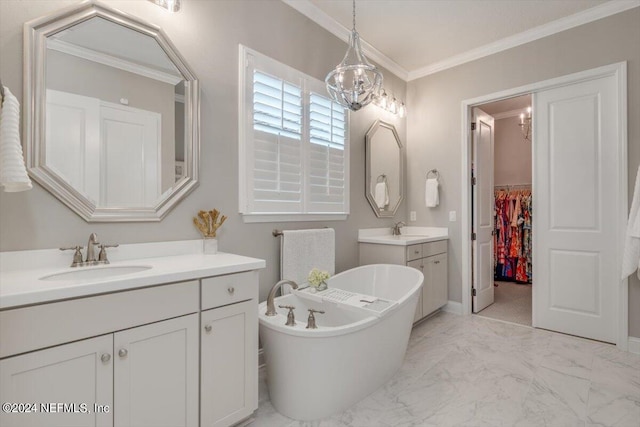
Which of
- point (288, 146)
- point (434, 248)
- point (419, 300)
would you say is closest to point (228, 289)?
point (288, 146)

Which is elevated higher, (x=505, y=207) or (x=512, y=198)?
(x=512, y=198)

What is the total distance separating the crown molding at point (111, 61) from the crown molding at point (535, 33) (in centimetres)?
308

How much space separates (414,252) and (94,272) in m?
2.56

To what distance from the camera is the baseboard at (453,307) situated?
3.61m

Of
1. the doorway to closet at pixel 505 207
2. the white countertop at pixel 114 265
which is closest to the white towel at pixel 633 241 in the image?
the doorway to closet at pixel 505 207

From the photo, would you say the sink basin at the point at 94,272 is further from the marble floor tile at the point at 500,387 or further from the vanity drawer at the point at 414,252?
the vanity drawer at the point at 414,252

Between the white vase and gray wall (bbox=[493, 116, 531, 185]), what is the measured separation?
17.7 ft

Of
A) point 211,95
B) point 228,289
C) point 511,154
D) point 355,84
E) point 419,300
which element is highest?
point 511,154

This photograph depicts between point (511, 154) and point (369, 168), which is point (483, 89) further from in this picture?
point (511, 154)

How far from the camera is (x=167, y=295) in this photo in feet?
4.41

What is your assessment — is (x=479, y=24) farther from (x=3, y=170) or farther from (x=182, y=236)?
(x=3, y=170)

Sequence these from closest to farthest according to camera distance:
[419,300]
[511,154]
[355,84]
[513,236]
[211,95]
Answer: [211,95], [355,84], [419,300], [513,236], [511,154]

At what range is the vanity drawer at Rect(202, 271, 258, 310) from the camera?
1.47 metres

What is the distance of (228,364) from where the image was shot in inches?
60.7
